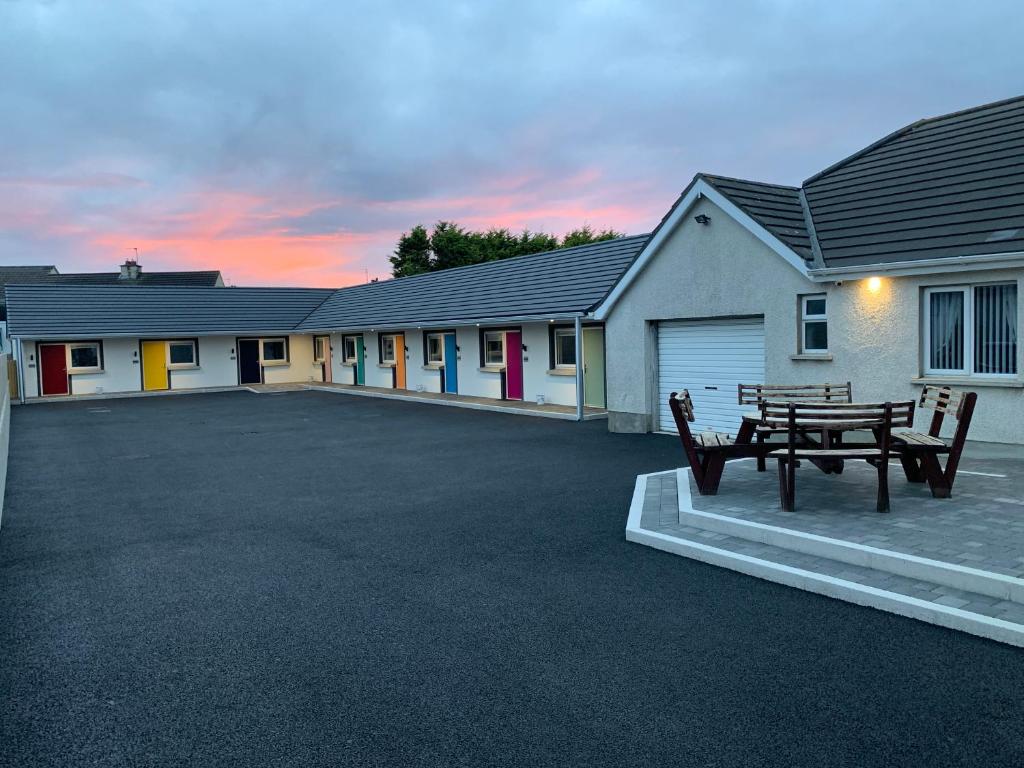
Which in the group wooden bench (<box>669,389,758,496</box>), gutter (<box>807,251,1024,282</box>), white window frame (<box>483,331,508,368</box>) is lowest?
wooden bench (<box>669,389,758,496</box>)

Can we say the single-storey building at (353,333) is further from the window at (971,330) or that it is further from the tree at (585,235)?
the tree at (585,235)

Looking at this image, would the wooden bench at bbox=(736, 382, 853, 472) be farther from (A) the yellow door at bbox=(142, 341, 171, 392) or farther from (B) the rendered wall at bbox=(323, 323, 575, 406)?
(A) the yellow door at bbox=(142, 341, 171, 392)

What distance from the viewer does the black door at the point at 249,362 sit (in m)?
34.4

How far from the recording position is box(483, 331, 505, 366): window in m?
24.0

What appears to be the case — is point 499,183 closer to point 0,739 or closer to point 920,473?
point 920,473

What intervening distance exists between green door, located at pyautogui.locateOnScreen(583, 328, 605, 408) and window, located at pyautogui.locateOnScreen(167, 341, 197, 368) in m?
20.5

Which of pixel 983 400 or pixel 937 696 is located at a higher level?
pixel 983 400

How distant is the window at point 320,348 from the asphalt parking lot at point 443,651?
87.1 ft

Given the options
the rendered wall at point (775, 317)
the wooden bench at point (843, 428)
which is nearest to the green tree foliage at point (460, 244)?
the rendered wall at point (775, 317)

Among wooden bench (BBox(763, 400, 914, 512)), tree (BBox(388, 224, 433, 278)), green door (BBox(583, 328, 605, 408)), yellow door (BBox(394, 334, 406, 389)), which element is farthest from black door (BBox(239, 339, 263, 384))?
tree (BBox(388, 224, 433, 278))

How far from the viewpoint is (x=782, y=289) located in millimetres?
13031

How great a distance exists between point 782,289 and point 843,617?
343 inches

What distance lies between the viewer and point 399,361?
29.7 m

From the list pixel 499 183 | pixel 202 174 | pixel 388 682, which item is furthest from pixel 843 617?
pixel 499 183
